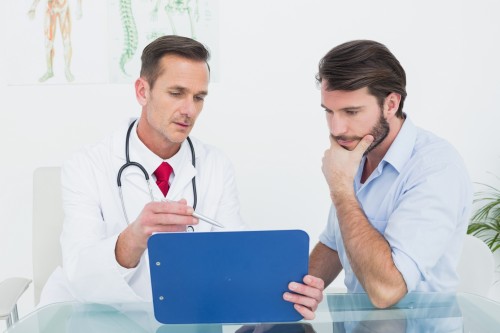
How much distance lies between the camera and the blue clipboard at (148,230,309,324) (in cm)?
135

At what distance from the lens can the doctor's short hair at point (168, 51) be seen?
209cm

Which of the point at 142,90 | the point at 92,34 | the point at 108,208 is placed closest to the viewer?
the point at 108,208

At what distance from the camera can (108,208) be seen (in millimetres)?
2039

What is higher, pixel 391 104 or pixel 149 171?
pixel 391 104

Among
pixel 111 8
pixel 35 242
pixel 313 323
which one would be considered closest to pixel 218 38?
pixel 111 8

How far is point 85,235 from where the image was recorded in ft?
6.24

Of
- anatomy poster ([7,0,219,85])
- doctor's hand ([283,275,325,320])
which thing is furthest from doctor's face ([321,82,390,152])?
anatomy poster ([7,0,219,85])

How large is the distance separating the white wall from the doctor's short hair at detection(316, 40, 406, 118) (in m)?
1.33

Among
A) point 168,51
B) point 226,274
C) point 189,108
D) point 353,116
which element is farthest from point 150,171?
point 226,274

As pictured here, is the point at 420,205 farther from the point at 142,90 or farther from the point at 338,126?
the point at 142,90

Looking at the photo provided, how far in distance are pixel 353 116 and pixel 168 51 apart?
649 mm

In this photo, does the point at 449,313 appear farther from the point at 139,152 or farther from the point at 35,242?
the point at 35,242

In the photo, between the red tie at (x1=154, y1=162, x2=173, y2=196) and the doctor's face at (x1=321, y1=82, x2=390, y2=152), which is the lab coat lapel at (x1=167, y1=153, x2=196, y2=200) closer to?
the red tie at (x1=154, y1=162, x2=173, y2=196)

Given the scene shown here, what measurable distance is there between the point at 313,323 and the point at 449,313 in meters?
0.33
